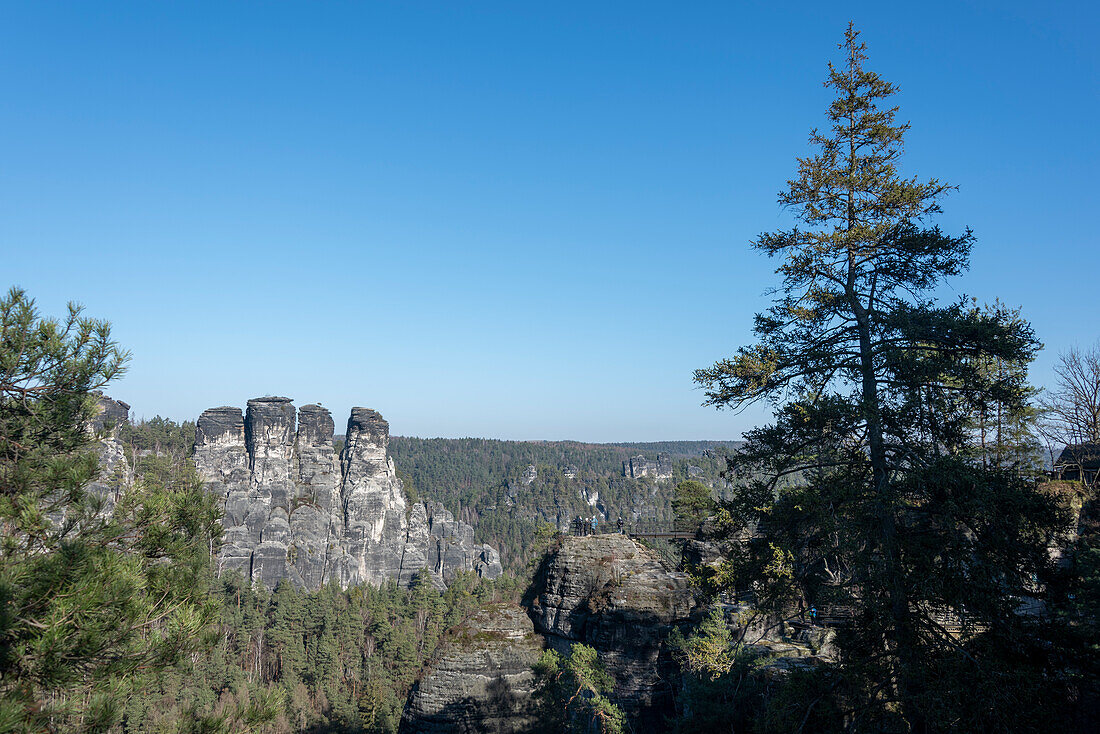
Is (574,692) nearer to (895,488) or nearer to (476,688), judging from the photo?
(476,688)

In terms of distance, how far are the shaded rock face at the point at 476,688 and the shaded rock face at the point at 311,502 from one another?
65504 mm

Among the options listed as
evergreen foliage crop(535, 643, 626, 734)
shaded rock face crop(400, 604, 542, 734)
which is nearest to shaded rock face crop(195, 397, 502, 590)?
shaded rock face crop(400, 604, 542, 734)

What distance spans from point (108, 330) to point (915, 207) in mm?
12597

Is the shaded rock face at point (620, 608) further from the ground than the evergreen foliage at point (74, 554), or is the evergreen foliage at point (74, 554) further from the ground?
the evergreen foliage at point (74, 554)

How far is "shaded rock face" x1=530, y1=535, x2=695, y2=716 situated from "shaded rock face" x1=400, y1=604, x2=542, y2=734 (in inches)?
59.0

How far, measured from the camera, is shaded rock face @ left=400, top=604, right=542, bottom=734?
56.4ft

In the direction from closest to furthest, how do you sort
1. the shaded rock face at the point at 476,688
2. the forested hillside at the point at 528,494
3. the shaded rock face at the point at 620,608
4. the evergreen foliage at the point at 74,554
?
the evergreen foliage at the point at 74,554 → the shaded rock face at the point at 476,688 → the shaded rock face at the point at 620,608 → the forested hillside at the point at 528,494

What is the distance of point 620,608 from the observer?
1811cm

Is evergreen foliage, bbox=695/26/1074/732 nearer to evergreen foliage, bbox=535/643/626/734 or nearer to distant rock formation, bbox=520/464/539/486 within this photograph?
evergreen foliage, bbox=535/643/626/734

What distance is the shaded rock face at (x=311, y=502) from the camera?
260 feet

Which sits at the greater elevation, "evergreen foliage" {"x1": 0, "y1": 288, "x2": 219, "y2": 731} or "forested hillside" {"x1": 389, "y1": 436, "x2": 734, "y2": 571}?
"evergreen foliage" {"x1": 0, "y1": 288, "x2": 219, "y2": 731}

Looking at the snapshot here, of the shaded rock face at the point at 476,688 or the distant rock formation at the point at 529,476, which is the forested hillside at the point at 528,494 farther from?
the shaded rock face at the point at 476,688

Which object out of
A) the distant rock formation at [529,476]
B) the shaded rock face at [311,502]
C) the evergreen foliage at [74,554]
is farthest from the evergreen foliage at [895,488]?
the distant rock formation at [529,476]

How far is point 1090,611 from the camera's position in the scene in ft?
27.4
